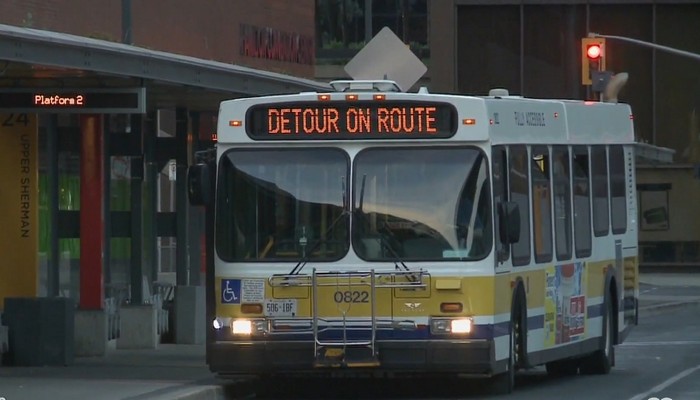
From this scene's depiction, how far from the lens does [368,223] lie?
1449 cm

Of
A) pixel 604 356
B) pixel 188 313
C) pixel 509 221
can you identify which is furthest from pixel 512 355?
pixel 188 313

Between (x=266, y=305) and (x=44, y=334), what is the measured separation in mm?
4340

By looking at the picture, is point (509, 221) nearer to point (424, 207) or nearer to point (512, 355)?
point (424, 207)

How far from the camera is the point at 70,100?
17.5 meters

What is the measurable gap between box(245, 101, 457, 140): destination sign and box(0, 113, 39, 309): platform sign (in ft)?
17.9

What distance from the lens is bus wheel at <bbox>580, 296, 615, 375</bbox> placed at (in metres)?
18.4

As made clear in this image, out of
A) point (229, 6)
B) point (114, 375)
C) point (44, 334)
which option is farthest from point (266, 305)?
point (229, 6)

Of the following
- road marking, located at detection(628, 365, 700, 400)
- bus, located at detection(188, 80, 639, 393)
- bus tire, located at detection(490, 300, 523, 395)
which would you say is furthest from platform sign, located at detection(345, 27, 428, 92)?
road marking, located at detection(628, 365, 700, 400)

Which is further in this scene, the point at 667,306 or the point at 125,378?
the point at 667,306

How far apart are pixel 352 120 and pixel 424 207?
107 centimetres

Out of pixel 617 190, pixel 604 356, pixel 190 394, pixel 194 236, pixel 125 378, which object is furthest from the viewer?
pixel 194 236

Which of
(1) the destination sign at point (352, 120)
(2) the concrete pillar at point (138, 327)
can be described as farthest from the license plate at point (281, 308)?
(2) the concrete pillar at point (138, 327)

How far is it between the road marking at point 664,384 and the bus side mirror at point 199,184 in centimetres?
437

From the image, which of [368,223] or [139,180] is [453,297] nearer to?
[368,223]
